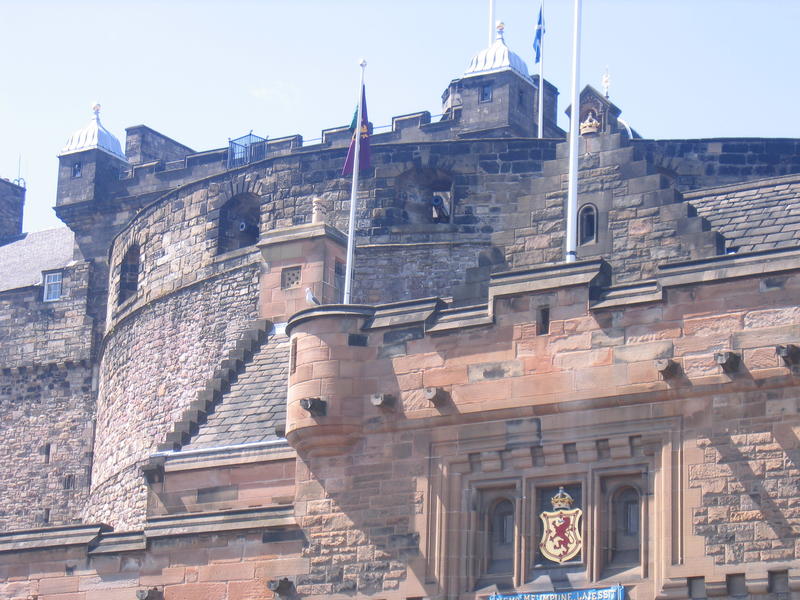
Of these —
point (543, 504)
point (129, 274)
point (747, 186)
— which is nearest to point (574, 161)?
point (747, 186)

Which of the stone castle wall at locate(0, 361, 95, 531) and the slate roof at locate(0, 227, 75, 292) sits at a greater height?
the slate roof at locate(0, 227, 75, 292)

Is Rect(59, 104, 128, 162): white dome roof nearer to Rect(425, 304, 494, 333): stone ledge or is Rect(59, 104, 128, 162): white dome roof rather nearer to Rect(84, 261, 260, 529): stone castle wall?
Rect(84, 261, 260, 529): stone castle wall

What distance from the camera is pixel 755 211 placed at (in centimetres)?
2400

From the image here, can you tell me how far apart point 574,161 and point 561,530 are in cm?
509

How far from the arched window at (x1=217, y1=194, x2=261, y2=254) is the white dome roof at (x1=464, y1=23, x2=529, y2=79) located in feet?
29.0

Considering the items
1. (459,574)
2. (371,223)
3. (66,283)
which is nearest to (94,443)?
(66,283)

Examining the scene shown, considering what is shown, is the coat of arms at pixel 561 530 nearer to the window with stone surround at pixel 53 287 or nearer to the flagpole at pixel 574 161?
the flagpole at pixel 574 161

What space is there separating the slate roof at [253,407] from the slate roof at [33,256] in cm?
1875

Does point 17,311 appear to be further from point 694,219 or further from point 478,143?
point 694,219

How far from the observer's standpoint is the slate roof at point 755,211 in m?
23.0

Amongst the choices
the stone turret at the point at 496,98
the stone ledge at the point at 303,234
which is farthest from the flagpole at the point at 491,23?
the stone ledge at the point at 303,234

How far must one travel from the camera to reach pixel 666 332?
19.5 metres

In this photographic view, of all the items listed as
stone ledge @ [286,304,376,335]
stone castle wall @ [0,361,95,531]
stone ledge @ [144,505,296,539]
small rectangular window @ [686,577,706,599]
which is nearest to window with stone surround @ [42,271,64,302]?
stone castle wall @ [0,361,95,531]

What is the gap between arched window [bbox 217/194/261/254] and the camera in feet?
118
